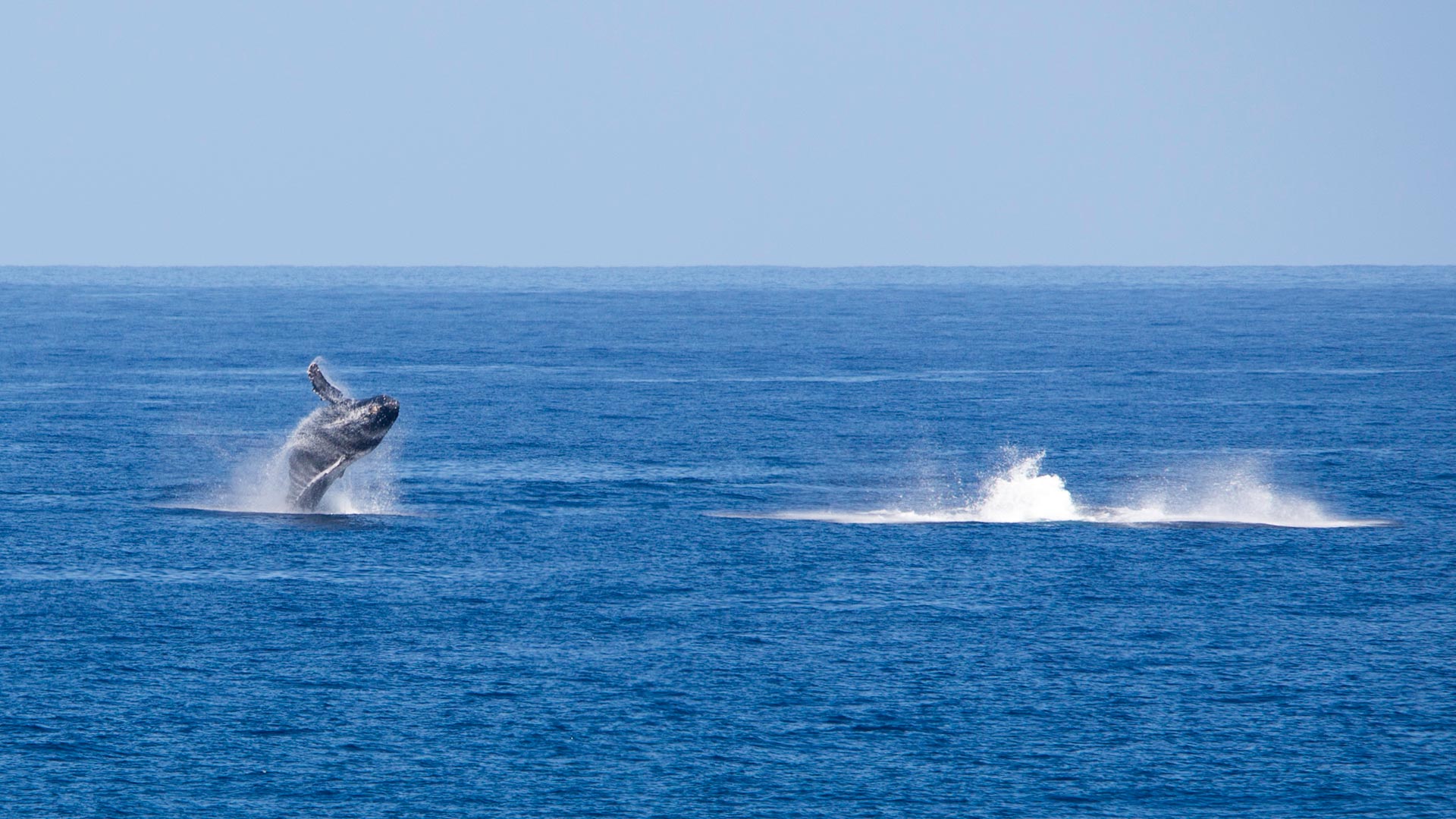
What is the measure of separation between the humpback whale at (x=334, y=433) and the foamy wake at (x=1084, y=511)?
478 inches

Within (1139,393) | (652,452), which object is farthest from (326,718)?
(1139,393)

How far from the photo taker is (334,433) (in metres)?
57.8

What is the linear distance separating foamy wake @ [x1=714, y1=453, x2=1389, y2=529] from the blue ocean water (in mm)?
194

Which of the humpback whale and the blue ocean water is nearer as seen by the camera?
the blue ocean water

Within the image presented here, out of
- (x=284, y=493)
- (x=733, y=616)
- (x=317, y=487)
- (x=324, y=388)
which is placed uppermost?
(x=324, y=388)

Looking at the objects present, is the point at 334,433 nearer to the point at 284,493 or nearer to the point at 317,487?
the point at 317,487

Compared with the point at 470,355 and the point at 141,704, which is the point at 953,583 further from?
the point at 470,355

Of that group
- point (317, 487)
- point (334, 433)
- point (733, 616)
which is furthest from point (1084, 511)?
point (317, 487)

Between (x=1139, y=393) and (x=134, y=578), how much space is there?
68.6 metres

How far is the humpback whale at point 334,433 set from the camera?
56344 millimetres

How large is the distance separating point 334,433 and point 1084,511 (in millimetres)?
24372

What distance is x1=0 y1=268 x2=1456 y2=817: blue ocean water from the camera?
3766cm

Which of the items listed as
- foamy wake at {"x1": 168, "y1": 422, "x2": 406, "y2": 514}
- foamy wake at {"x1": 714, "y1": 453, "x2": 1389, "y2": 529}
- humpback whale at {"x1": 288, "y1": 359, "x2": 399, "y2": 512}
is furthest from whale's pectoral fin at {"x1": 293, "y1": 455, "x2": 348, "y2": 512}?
foamy wake at {"x1": 714, "y1": 453, "x2": 1389, "y2": 529}

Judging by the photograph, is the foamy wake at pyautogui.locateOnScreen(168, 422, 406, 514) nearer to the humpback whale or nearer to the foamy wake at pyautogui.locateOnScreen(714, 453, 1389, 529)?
the humpback whale
